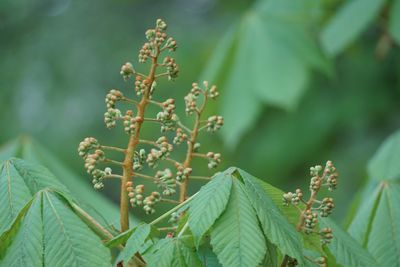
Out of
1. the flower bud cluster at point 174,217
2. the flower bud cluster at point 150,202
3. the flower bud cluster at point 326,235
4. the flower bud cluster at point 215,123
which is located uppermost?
the flower bud cluster at point 215,123

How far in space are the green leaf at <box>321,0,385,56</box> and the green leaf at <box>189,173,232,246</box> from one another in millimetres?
2492

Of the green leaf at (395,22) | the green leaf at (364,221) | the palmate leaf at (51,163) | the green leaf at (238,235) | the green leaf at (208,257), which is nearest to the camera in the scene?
the green leaf at (238,235)

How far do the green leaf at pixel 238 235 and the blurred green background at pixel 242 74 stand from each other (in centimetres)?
158

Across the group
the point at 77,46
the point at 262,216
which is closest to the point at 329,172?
the point at 262,216

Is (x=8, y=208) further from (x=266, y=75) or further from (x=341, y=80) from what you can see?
(x=341, y=80)

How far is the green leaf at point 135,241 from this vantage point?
1.26m

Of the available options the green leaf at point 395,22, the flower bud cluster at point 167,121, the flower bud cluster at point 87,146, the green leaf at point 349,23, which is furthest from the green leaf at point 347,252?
the green leaf at point 349,23

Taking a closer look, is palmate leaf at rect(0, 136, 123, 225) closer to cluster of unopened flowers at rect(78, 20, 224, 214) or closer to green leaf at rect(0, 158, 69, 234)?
green leaf at rect(0, 158, 69, 234)

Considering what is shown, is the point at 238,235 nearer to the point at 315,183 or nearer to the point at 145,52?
the point at 315,183

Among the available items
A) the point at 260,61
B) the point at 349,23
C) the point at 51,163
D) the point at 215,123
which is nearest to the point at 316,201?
the point at 215,123

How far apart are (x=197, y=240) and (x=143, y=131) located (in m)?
5.40

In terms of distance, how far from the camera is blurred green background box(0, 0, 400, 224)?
4.04 meters

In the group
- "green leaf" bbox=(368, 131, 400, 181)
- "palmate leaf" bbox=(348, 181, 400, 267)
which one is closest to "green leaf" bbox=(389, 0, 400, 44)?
"green leaf" bbox=(368, 131, 400, 181)

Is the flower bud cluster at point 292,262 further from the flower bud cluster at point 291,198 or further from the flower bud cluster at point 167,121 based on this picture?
the flower bud cluster at point 167,121
